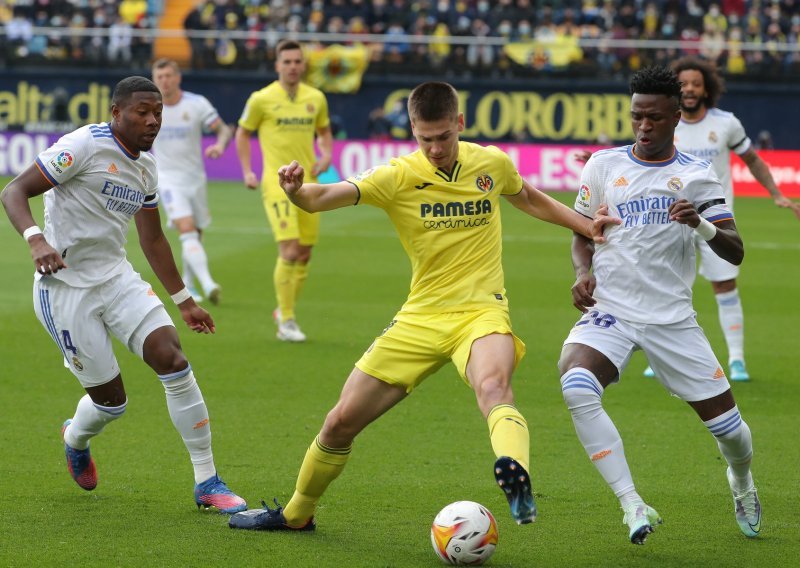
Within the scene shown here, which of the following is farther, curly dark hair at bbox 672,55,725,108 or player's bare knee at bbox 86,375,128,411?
curly dark hair at bbox 672,55,725,108

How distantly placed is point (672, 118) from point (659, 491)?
2062 millimetres

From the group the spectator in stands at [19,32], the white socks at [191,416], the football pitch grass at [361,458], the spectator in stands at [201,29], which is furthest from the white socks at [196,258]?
the spectator in stands at [19,32]

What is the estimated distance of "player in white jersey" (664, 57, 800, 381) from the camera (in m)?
8.73

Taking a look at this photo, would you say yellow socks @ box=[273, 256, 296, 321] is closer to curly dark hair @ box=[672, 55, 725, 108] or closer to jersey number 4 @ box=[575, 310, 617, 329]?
curly dark hair @ box=[672, 55, 725, 108]

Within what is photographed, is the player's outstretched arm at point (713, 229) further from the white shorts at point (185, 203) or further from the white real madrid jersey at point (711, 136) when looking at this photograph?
the white shorts at point (185, 203)

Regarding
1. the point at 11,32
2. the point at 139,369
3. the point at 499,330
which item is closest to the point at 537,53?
the point at 11,32

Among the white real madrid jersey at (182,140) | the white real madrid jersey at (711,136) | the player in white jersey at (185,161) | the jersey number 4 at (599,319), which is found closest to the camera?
the jersey number 4 at (599,319)

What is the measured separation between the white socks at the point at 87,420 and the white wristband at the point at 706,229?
2948 millimetres

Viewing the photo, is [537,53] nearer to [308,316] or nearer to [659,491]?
[308,316]

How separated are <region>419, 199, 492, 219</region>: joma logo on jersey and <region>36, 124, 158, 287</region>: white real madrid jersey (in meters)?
1.55

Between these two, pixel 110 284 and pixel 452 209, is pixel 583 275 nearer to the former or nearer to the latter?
pixel 452 209

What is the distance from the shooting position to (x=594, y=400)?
5336 millimetres

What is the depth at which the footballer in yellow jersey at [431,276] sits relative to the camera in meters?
5.34

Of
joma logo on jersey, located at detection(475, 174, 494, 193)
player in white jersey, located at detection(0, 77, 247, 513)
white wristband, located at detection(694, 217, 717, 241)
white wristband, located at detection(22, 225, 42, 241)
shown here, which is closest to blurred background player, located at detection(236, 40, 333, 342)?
player in white jersey, located at detection(0, 77, 247, 513)
